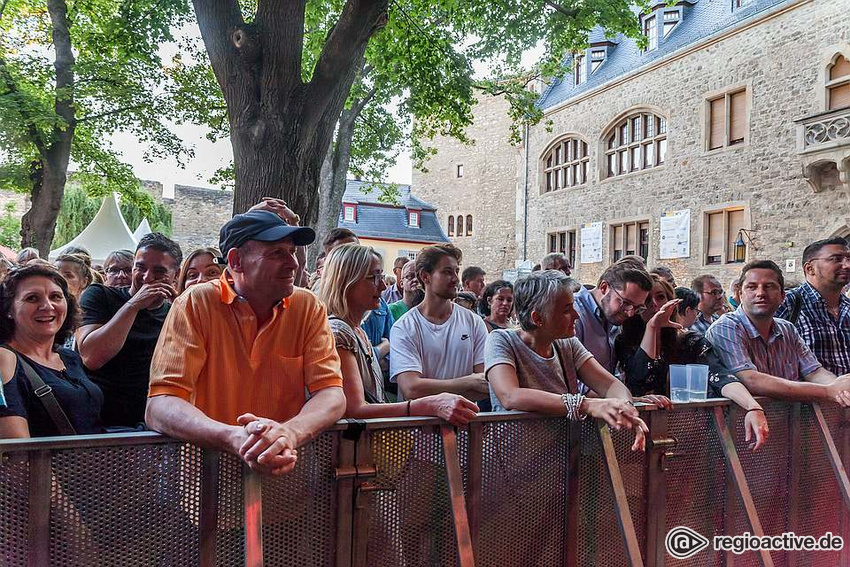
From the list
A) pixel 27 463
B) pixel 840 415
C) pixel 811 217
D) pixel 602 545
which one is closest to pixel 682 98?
pixel 811 217

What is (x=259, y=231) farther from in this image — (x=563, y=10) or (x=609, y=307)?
(x=563, y=10)

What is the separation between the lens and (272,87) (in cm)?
638

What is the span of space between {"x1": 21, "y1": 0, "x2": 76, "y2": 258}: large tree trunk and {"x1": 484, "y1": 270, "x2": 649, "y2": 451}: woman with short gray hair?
38.2ft

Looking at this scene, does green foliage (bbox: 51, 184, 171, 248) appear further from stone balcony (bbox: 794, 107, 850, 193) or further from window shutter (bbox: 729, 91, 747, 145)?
stone balcony (bbox: 794, 107, 850, 193)

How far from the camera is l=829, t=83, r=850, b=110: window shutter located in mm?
14930

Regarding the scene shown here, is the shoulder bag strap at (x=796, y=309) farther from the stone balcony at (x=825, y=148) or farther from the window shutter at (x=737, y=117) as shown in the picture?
the window shutter at (x=737, y=117)

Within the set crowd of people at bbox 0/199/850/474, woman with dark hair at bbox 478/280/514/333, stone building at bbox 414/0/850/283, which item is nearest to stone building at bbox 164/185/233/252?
stone building at bbox 414/0/850/283

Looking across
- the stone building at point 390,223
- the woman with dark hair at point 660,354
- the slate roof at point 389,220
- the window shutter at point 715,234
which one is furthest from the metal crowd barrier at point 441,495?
the slate roof at point 389,220

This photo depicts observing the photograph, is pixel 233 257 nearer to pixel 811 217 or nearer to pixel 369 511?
pixel 369 511

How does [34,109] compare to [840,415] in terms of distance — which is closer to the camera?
[840,415]

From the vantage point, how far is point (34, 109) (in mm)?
11641

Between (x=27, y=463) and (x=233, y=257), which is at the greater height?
(x=233, y=257)

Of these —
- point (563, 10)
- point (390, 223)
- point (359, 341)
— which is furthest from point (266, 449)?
point (390, 223)

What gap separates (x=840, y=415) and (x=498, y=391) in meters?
2.06
